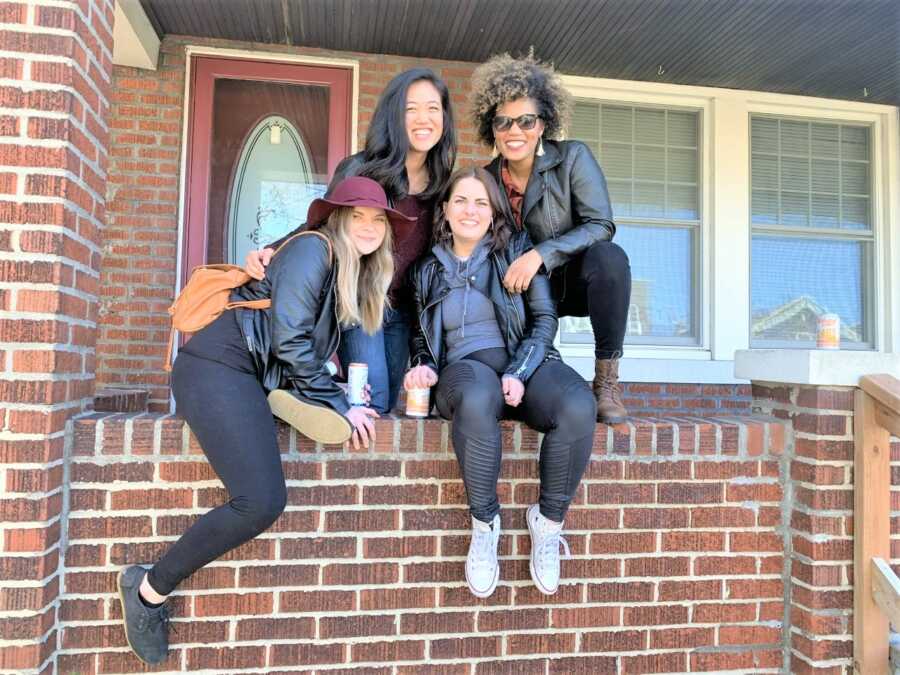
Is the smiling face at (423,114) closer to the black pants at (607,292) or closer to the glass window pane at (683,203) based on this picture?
the black pants at (607,292)

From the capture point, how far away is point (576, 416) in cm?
220

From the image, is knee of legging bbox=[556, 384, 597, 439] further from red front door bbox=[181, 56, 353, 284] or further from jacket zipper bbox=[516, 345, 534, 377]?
red front door bbox=[181, 56, 353, 284]

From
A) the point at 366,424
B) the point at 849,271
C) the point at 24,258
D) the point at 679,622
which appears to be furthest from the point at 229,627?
the point at 849,271

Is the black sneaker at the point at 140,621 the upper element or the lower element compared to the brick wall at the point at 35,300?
lower

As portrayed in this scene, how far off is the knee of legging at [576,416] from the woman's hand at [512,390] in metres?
0.16

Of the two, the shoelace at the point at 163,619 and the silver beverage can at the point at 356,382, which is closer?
the shoelace at the point at 163,619

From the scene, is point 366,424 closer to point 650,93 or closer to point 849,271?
point 650,93

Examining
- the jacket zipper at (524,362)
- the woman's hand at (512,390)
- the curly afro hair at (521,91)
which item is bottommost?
the woman's hand at (512,390)

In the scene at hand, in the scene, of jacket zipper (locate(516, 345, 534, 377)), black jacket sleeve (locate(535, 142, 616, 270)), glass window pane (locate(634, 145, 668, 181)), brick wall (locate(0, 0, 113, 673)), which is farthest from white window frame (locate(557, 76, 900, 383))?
brick wall (locate(0, 0, 113, 673))

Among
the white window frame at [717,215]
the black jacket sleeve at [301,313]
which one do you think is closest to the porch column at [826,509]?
the black jacket sleeve at [301,313]

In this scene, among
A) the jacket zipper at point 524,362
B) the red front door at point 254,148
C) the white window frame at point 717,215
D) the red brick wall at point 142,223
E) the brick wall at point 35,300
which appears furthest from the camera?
the white window frame at point 717,215

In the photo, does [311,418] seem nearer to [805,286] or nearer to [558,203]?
[558,203]

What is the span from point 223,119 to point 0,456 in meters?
3.12

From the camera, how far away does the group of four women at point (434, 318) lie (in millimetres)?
2139
